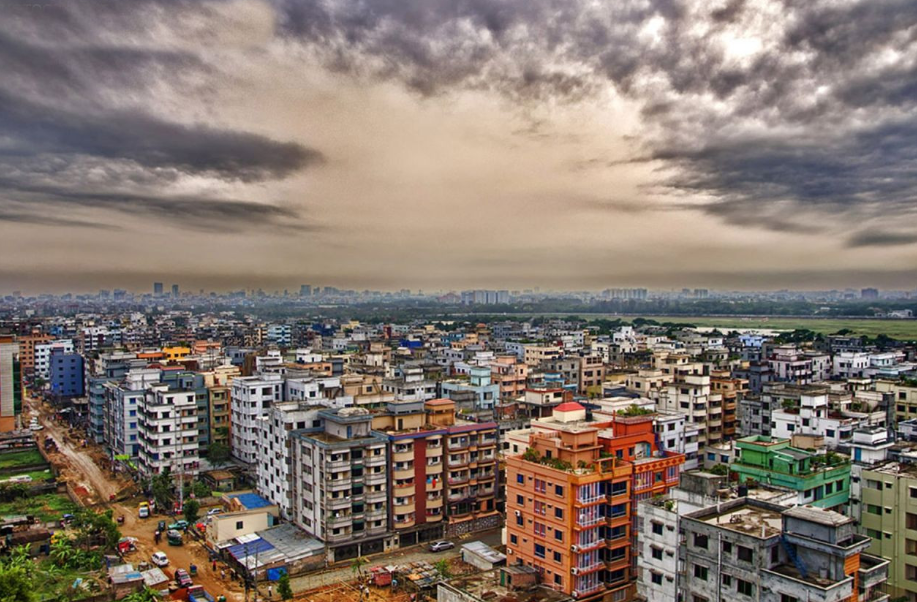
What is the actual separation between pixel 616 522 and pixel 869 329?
148 m

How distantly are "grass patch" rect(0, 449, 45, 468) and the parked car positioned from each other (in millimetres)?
28389

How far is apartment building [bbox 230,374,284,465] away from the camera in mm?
46031

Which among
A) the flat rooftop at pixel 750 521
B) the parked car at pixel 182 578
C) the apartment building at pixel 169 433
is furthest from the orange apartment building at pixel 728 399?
the apartment building at pixel 169 433

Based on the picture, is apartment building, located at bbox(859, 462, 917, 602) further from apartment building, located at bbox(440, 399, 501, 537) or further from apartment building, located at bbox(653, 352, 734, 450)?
apartment building, located at bbox(440, 399, 501, 537)

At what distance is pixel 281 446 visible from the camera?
3659 cm

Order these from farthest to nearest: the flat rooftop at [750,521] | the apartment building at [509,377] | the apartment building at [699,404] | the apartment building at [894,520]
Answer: the apartment building at [509,377]
the apartment building at [699,404]
the apartment building at [894,520]
the flat rooftop at [750,521]

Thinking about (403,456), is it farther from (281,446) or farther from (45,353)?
(45,353)

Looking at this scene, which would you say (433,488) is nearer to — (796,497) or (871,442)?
(796,497)

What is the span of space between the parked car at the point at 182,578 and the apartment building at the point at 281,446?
20.3 ft

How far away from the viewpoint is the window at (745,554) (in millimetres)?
19519

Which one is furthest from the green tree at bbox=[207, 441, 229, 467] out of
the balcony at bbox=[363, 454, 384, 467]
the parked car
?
the balcony at bbox=[363, 454, 384, 467]

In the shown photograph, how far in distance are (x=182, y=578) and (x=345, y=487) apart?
8113 mm

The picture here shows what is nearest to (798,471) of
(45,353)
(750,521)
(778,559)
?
(750,521)

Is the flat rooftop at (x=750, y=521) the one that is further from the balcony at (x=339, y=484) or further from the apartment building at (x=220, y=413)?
the apartment building at (x=220, y=413)
